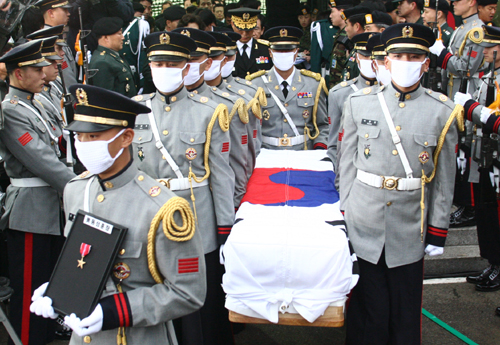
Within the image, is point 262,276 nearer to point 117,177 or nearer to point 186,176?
point 186,176

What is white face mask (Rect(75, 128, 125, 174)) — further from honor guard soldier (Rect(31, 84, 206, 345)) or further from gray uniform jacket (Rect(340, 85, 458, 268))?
gray uniform jacket (Rect(340, 85, 458, 268))

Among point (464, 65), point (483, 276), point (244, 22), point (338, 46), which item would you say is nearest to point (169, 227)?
point (483, 276)

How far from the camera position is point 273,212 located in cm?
336

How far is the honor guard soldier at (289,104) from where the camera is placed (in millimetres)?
5508

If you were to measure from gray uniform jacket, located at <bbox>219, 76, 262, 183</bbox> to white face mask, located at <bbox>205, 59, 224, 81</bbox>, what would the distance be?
0.13 metres

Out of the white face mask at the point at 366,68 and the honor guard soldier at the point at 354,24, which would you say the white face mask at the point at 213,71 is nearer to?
the white face mask at the point at 366,68

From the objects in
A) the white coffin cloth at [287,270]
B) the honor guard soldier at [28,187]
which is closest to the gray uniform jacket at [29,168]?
the honor guard soldier at [28,187]

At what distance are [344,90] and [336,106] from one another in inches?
7.8

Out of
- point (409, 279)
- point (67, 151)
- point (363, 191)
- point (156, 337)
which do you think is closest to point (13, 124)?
point (67, 151)

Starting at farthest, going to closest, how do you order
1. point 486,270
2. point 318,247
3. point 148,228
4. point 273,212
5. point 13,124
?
1. point 486,270
2. point 13,124
3. point 273,212
4. point 318,247
5. point 148,228

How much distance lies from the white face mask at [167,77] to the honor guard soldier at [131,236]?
1279 millimetres

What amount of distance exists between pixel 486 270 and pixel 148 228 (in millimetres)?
4260

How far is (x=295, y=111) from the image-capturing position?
218 inches

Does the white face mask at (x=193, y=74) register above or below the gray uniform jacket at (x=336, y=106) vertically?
above
